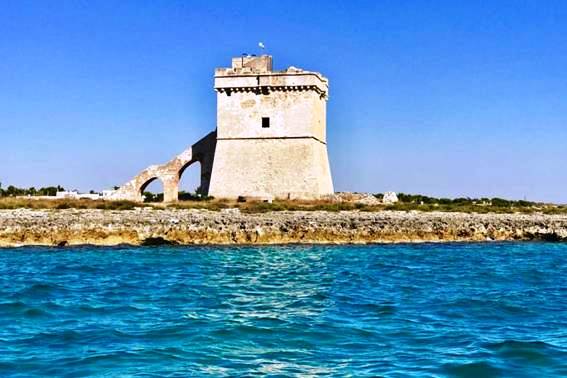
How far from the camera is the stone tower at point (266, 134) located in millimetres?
41625

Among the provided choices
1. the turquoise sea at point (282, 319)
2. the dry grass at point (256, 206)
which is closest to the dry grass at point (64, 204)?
the dry grass at point (256, 206)

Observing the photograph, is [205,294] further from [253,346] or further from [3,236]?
[3,236]

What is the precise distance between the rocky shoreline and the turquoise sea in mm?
9086

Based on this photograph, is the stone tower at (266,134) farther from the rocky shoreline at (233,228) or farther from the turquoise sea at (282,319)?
the turquoise sea at (282,319)

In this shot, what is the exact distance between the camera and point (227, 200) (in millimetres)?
40594

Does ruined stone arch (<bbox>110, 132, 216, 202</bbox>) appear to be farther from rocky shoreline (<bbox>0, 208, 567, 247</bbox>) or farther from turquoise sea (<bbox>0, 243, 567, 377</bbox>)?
turquoise sea (<bbox>0, 243, 567, 377</bbox>)

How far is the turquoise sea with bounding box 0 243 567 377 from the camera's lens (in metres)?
8.94

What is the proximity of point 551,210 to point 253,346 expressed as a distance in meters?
34.2

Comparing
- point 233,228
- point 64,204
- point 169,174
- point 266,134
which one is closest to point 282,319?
point 233,228

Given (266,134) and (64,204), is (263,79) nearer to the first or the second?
(266,134)

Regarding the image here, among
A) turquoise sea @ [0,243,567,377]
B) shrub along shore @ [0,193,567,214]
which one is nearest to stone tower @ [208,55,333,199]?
shrub along shore @ [0,193,567,214]

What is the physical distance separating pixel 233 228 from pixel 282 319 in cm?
2024

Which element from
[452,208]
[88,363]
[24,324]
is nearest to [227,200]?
[452,208]

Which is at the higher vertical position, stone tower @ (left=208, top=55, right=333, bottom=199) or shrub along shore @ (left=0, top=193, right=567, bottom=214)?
stone tower @ (left=208, top=55, right=333, bottom=199)
